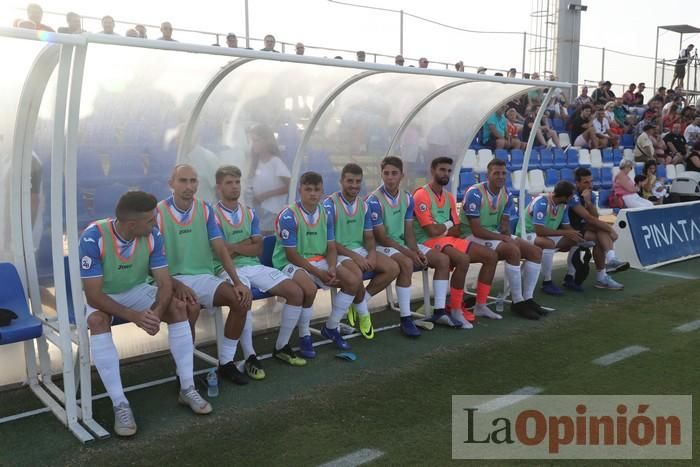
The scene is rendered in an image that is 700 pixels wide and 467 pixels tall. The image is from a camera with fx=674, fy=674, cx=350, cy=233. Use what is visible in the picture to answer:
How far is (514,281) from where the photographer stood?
638cm

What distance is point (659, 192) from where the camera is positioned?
37.9ft

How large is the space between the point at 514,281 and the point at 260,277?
2648 mm

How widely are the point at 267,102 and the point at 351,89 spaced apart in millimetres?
940

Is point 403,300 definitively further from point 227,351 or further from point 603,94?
point 603,94

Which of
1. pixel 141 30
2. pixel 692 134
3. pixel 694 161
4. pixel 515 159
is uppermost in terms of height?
pixel 141 30

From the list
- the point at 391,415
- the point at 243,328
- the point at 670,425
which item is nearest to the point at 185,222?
the point at 243,328

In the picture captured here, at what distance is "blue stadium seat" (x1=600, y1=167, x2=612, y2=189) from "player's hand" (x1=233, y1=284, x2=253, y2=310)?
11.3 meters

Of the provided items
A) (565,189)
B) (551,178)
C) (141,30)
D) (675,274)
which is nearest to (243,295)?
(565,189)

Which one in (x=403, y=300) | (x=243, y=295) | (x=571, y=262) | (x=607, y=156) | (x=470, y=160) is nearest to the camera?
(x=243, y=295)

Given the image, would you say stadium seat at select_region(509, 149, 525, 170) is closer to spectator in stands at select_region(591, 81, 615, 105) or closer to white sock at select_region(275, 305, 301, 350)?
spectator in stands at select_region(591, 81, 615, 105)

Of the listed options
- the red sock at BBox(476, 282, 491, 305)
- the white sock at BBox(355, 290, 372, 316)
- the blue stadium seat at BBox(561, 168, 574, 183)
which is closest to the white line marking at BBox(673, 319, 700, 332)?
the red sock at BBox(476, 282, 491, 305)

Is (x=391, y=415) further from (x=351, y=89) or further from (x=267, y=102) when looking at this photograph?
(x=351, y=89)

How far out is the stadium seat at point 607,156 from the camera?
14.6 meters

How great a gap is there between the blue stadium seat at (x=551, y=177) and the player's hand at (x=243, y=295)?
9.08 metres
